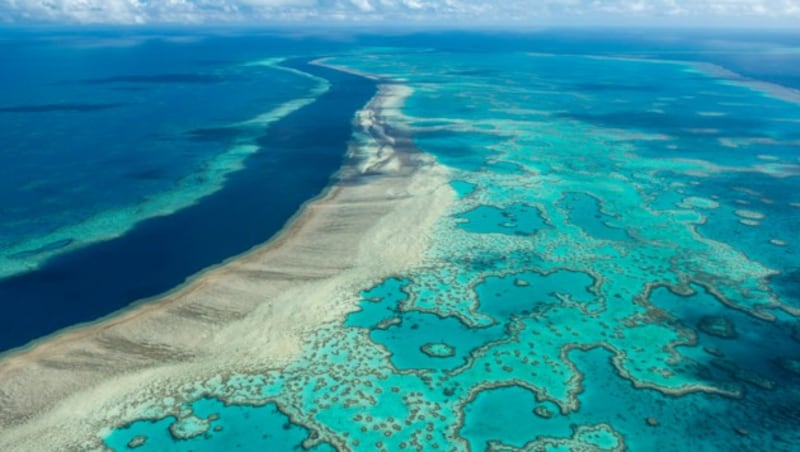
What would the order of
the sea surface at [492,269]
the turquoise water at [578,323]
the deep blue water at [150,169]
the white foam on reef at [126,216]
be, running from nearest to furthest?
the turquoise water at [578,323] → the sea surface at [492,269] → the deep blue water at [150,169] → the white foam on reef at [126,216]

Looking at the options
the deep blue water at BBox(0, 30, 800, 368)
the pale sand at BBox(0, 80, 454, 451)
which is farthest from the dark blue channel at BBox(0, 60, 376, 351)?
the pale sand at BBox(0, 80, 454, 451)

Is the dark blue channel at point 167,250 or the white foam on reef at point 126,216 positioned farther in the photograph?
the white foam on reef at point 126,216

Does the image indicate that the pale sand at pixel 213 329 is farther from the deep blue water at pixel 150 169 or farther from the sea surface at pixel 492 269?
the deep blue water at pixel 150 169

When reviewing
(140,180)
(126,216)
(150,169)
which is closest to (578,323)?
(126,216)

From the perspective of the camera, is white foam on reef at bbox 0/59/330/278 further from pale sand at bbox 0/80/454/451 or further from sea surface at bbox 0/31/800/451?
pale sand at bbox 0/80/454/451

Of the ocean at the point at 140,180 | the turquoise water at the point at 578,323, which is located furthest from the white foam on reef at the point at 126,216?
the turquoise water at the point at 578,323
